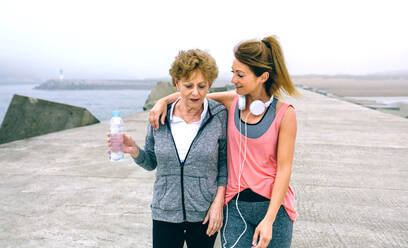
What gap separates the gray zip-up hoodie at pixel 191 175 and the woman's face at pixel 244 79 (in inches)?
10.0

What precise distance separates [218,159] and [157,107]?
0.49 meters

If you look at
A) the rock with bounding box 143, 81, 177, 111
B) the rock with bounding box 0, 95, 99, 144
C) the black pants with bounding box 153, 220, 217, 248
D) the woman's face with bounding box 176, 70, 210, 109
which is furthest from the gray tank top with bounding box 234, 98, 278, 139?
the rock with bounding box 143, 81, 177, 111

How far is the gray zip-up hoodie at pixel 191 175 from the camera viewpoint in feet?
6.41

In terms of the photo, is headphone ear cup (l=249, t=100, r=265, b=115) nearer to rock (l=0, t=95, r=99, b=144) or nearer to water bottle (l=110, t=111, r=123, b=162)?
water bottle (l=110, t=111, r=123, b=162)

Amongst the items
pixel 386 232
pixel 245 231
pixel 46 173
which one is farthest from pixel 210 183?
pixel 46 173

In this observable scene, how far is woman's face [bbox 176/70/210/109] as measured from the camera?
6.16 ft

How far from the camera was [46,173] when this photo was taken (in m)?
5.48

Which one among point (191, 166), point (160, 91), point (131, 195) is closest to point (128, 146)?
point (191, 166)

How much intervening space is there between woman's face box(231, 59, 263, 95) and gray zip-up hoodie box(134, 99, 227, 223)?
25 cm

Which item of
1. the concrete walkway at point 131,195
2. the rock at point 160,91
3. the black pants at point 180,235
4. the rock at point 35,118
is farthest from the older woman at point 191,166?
the rock at point 160,91

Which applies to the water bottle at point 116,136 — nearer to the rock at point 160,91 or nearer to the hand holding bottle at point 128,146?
the hand holding bottle at point 128,146

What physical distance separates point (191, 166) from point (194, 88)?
0.44 metres

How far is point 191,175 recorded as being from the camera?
6.43 feet

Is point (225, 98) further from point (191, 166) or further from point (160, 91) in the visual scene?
point (160, 91)
